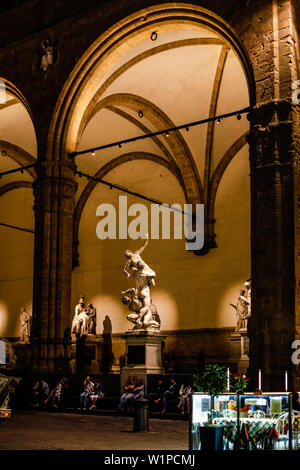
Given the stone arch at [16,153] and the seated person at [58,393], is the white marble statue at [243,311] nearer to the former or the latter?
the seated person at [58,393]

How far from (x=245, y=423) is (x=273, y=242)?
5.64 metres

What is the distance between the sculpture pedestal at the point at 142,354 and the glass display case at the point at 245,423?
25.2ft

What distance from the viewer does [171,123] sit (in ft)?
69.2

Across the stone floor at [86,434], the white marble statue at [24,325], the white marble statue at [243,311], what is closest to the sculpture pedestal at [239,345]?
the white marble statue at [243,311]

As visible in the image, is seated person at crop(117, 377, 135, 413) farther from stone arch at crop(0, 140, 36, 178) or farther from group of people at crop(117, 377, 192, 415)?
stone arch at crop(0, 140, 36, 178)

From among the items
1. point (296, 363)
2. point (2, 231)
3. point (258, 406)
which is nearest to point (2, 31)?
point (2, 231)

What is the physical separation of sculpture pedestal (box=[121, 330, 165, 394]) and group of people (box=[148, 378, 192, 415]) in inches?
26.0

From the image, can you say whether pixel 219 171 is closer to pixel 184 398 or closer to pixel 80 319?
pixel 80 319

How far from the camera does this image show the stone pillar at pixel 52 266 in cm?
1602

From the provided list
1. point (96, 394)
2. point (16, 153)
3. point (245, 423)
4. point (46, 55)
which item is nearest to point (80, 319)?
point (16, 153)

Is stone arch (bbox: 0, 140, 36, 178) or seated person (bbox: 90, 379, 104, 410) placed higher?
stone arch (bbox: 0, 140, 36, 178)

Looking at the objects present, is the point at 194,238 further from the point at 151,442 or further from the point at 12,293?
the point at 151,442

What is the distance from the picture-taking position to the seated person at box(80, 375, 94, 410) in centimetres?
1479

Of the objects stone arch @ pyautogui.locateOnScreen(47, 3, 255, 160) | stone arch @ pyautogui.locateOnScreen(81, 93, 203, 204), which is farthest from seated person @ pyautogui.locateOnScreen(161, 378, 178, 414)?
stone arch @ pyautogui.locateOnScreen(81, 93, 203, 204)
